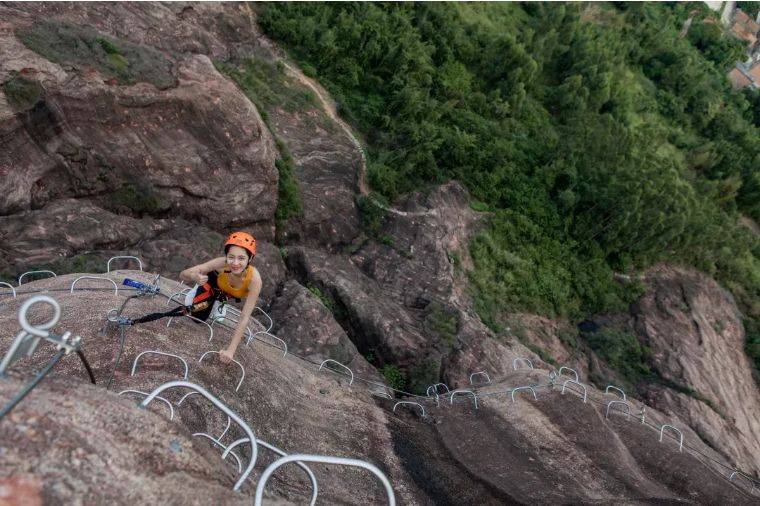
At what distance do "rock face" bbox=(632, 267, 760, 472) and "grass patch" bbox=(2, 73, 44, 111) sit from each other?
21925mm

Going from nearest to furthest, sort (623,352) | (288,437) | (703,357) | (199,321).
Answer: (288,437), (199,321), (623,352), (703,357)

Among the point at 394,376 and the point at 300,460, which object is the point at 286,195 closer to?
the point at 394,376

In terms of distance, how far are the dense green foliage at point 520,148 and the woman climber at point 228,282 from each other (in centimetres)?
1318

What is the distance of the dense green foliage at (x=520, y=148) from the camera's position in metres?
20.9

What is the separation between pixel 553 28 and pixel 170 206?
29.4 meters

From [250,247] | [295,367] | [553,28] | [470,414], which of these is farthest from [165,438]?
[553,28]

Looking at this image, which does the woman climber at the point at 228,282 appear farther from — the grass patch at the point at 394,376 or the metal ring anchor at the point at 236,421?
the grass patch at the point at 394,376

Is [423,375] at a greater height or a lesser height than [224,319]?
lesser

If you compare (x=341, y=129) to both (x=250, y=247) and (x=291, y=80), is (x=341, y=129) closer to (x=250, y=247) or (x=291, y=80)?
(x=291, y=80)

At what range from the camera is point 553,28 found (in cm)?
3206

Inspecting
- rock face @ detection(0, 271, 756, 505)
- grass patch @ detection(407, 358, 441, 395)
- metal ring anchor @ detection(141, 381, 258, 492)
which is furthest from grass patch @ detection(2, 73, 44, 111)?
grass patch @ detection(407, 358, 441, 395)

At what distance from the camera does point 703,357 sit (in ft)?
70.4

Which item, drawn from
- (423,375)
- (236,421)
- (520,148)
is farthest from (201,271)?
(520,148)

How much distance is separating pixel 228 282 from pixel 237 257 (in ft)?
2.46
